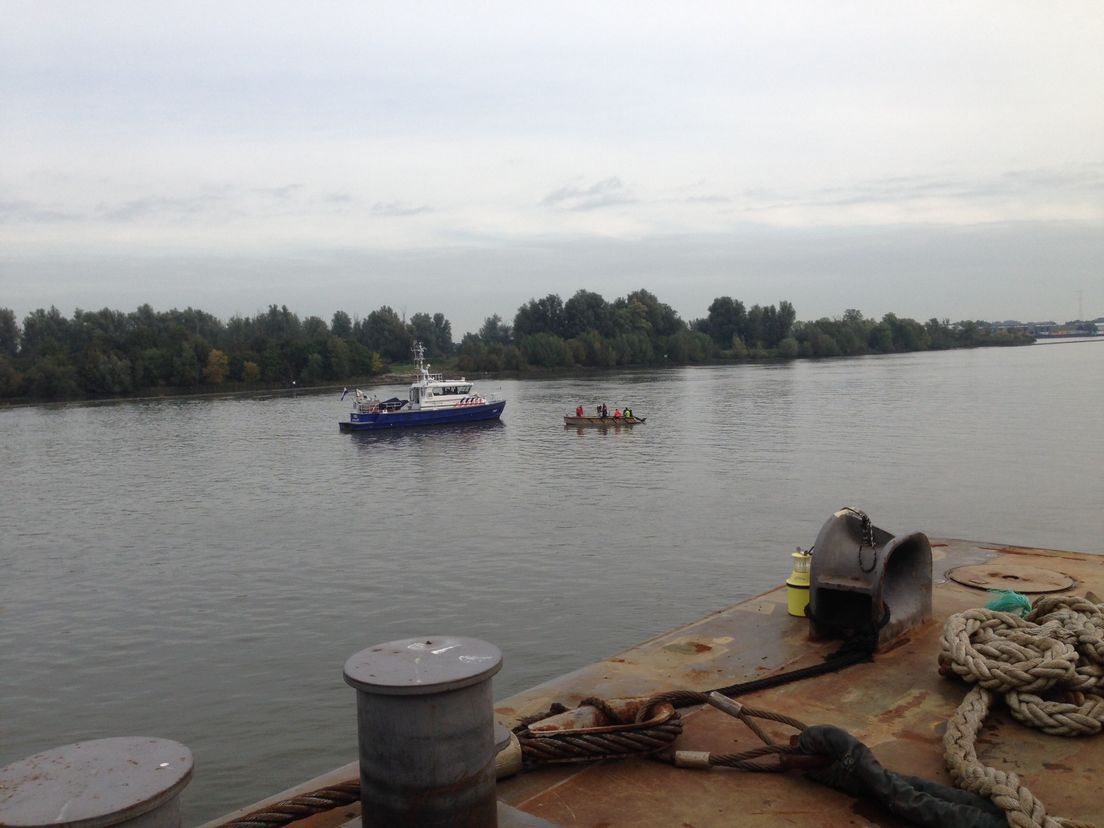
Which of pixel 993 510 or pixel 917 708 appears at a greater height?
pixel 917 708

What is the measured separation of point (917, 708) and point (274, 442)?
156 feet

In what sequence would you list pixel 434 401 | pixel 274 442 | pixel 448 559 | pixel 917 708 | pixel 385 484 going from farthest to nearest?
pixel 434 401, pixel 274 442, pixel 385 484, pixel 448 559, pixel 917 708

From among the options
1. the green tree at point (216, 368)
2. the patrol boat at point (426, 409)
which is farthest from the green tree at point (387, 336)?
the patrol boat at point (426, 409)

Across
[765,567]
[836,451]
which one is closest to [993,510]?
[765,567]

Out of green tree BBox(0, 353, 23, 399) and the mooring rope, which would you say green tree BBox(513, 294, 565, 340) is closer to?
green tree BBox(0, 353, 23, 399)

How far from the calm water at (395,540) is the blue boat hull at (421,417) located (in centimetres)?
301

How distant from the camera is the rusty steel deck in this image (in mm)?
4711

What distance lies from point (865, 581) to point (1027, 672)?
1653 mm

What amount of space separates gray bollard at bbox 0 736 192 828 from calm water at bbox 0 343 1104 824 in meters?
6.73

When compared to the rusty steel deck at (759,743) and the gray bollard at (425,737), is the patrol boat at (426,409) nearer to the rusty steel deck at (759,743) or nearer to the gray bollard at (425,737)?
the rusty steel deck at (759,743)

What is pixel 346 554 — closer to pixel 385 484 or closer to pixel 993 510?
pixel 385 484

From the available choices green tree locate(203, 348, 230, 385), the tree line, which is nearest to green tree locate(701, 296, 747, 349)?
the tree line

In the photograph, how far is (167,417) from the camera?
7419 cm

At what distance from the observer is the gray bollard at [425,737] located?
12.6ft
